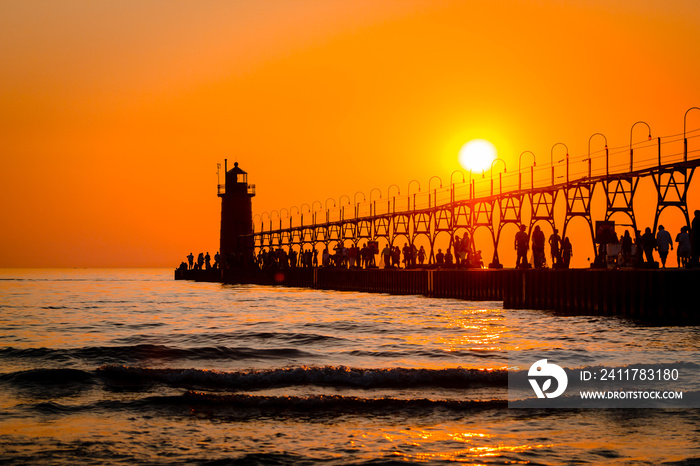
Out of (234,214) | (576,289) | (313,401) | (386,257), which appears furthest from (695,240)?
(234,214)

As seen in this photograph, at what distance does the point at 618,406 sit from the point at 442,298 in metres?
32.4

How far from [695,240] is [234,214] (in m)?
78.0

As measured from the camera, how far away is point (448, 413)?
11.7m

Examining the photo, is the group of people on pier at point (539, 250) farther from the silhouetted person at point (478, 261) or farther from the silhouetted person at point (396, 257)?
the silhouetted person at point (396, 257)

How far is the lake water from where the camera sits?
9383 millimetres

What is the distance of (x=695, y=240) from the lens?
83.3ft

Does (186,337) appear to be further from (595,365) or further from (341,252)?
(341,252)

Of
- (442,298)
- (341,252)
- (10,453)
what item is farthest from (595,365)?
(341,252)

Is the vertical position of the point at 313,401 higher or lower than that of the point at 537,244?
lower

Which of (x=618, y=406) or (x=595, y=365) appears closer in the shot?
(x=618, y=406)

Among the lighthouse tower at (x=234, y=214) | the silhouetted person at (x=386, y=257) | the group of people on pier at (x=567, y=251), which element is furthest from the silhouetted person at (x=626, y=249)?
the lighthouse tower at (x=234, y=214)

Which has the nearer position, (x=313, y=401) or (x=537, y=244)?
(x=313, y=401)

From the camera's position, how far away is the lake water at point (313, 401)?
369 inches

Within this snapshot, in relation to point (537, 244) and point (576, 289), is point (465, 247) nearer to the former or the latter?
point (537, 244)
